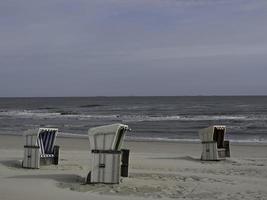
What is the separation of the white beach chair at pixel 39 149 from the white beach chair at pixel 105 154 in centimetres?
289

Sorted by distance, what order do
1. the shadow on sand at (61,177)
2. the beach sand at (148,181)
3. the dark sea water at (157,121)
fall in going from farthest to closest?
the dark sea water at (157,121)
the shadow on sand at (61,177)
the beach sand at (148,181)

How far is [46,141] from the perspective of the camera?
13203 mm

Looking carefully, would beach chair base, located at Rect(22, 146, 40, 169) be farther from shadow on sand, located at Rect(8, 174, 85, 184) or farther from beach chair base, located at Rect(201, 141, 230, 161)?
beach chair base, located at Rect(201, 141, 230, 161)

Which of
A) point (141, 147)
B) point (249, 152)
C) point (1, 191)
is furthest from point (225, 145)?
point (1, 191)

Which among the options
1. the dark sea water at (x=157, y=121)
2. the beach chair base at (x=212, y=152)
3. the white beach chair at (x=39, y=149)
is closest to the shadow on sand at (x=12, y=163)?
the white beach chair at (x=39, y=149)

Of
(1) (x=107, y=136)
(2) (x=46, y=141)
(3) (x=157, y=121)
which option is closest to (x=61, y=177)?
(1) (x=107, y=136)

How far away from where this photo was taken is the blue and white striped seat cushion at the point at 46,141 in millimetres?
13059

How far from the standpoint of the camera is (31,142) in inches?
504

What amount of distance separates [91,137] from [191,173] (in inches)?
129

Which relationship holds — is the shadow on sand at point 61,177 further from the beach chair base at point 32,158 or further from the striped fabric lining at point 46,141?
the striped fabric lining at point 46,141

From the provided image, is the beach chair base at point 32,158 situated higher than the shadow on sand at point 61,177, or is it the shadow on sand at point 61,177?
the beach chair base at point 32,158

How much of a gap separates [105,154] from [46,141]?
11.9 ft

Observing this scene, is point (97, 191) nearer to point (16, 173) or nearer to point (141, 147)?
point (16, 173)

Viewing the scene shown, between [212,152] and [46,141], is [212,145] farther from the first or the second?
[46,141]
